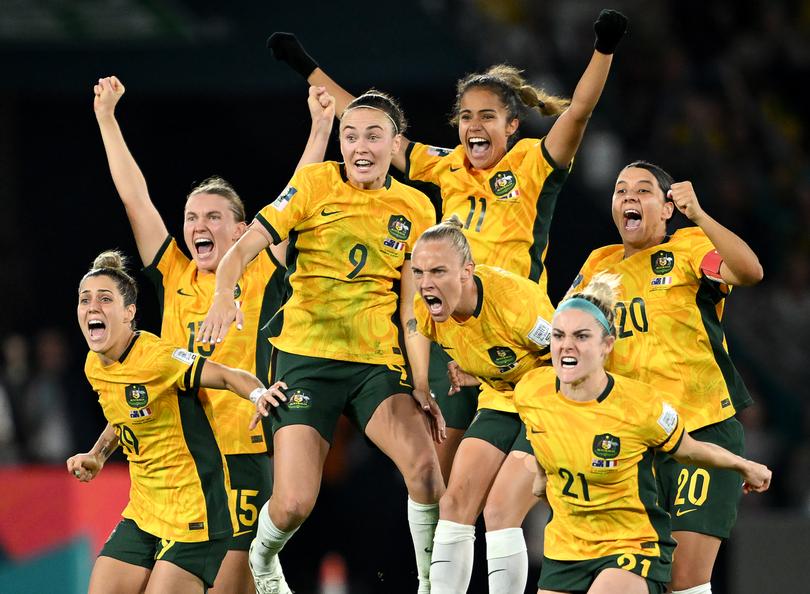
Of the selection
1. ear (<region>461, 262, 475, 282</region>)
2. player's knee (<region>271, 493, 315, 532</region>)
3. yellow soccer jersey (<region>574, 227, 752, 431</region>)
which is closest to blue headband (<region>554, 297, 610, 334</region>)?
ear (<region>461, 262, 475, 282</region>)

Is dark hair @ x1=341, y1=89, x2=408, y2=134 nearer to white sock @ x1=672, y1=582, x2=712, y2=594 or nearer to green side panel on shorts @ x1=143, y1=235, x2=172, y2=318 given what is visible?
green side panel on shorts @ x1=143, y1=235, x2=172, y2=318

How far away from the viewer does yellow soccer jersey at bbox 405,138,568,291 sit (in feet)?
21.2

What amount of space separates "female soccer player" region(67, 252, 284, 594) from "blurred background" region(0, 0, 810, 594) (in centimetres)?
298

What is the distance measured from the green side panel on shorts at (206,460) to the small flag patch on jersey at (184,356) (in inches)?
6.1

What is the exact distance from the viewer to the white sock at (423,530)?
6.36m

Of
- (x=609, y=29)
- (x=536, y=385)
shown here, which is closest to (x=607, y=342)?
(x=536, y=385)

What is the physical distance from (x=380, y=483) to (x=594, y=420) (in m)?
6.23

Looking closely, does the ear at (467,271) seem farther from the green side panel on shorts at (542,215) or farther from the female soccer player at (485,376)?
the green side panel on shorts at (542,215)

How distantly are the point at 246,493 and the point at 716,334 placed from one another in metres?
2.38

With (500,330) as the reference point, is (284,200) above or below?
above

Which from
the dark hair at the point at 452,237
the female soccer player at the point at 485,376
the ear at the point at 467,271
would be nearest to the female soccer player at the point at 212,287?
the female soccer player at the point at 485,376

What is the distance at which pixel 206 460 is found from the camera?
6.29 meters

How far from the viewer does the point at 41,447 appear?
35.0ft

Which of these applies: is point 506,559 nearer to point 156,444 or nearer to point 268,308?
point 156,444
